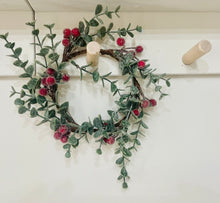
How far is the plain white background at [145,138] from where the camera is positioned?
0.63m

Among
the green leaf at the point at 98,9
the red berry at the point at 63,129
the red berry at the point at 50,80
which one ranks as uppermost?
the green leaf at the point at 98,9

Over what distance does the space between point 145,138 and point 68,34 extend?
41 centimetres

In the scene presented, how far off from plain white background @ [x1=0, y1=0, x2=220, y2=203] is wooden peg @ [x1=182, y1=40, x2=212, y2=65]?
35 mm

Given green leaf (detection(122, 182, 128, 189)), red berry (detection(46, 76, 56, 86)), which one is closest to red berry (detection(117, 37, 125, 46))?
red berry (detection(46, 76, 56, 86))

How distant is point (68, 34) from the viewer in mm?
583

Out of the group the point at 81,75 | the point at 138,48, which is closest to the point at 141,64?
the point at 138,48

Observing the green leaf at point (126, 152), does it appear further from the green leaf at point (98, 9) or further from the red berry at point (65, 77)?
the green leaf at point (98, 9)

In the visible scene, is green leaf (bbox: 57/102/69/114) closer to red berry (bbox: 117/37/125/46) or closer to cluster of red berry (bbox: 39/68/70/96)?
cluster of red berry (bbox: 39/68/70/96)

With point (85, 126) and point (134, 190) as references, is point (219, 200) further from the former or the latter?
point (85, 126)

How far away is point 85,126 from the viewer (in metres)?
0.58

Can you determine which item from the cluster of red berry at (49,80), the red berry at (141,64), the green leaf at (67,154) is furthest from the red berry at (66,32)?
the green leaf at (67,154)

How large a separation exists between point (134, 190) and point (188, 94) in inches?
14.9

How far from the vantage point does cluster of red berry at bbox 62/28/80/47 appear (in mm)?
580

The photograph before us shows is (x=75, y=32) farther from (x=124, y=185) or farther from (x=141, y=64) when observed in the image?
(x=124, y=185)
